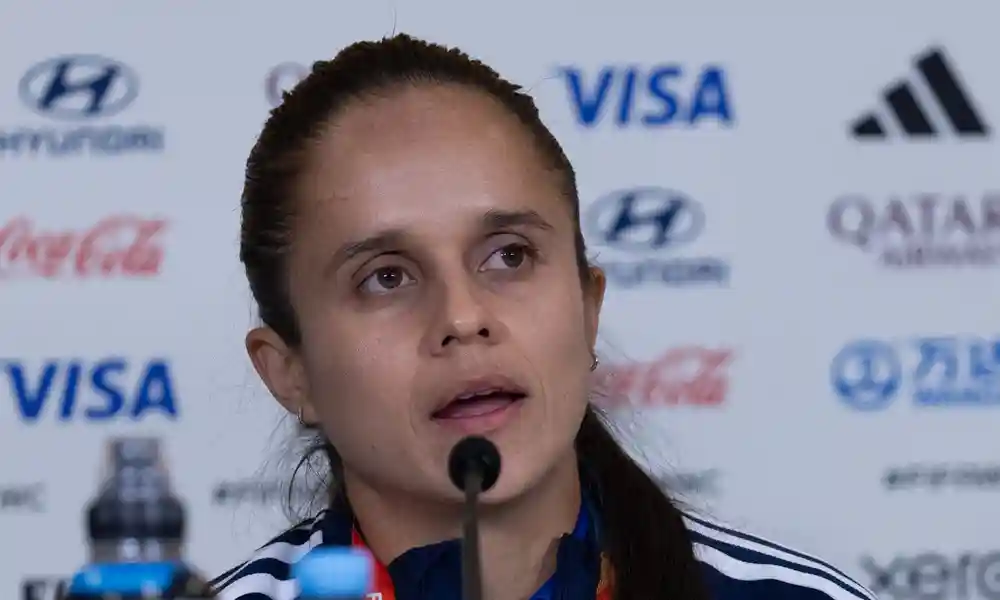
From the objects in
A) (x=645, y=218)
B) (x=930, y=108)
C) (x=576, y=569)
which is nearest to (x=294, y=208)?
(x=576, y=569)

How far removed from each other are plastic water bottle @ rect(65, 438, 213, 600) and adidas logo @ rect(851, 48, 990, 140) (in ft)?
3.69

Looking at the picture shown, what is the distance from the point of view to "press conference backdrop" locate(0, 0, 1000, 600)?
1461mm

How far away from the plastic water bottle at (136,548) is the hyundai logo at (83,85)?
94 centimetres

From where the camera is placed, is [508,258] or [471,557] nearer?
[471,557]

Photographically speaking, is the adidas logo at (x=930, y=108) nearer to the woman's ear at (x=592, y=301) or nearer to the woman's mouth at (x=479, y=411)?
the woman's ear at (x=592, y=301)

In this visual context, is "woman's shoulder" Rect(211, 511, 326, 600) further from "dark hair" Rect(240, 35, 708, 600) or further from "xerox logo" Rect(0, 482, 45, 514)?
"xerox logo" Rect(0, 482, 45, 514)

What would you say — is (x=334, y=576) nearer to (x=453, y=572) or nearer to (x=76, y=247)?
(x=453, y=572)

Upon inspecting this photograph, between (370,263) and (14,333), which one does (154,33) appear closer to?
(14,333)

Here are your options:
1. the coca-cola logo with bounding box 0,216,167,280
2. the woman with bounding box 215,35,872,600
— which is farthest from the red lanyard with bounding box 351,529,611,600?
the coca-cola logo with bounding box 0,216,167,280

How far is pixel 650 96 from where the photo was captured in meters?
1.48

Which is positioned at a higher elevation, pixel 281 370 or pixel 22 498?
pixel 281 370

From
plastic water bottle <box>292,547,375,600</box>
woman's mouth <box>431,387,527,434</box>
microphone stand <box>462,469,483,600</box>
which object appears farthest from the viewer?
woman's mouth <box>431,387,527,434</box>

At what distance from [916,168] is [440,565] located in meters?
0.94

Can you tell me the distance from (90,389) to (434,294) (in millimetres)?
848
